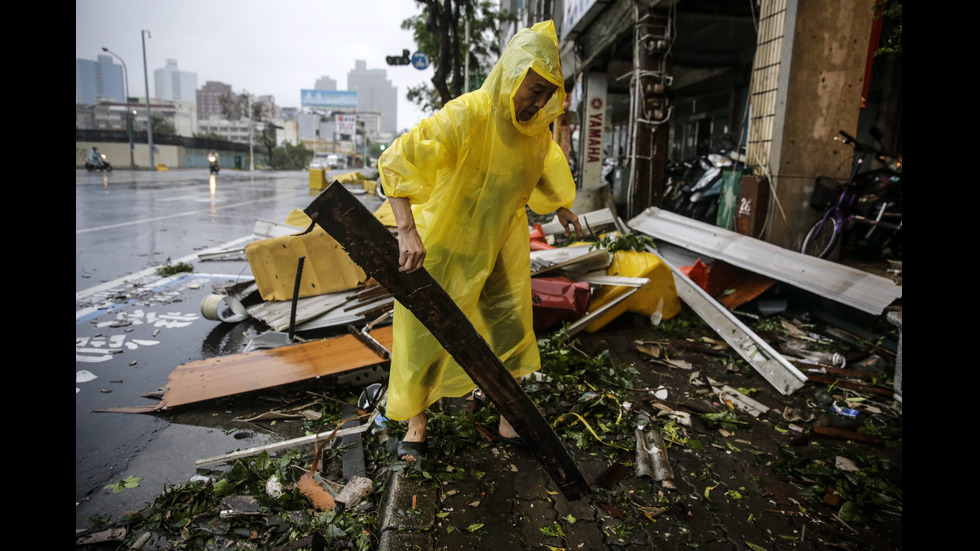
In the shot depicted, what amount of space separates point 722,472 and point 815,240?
385 cm

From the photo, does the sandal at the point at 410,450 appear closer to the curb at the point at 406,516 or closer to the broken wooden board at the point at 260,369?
the curb at the point at 406,516

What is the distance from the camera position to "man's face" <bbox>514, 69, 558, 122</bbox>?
203 cm

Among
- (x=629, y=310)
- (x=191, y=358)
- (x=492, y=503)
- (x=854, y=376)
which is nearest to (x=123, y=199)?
(x=191, y=358)

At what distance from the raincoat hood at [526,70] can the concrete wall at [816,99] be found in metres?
4.24

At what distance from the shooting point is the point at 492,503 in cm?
223

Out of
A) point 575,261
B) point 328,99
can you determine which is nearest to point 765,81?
point 575,261

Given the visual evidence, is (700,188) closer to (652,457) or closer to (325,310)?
(325,310)

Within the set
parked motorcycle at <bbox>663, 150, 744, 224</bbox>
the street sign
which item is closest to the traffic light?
the street sign

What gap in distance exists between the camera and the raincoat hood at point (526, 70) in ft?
6.54

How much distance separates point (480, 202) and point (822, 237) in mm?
4701

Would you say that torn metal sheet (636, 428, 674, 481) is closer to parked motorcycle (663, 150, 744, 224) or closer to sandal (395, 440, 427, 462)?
sandal (395, 440, 427, 462)

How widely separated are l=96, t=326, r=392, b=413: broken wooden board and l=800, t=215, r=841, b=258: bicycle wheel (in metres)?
4.47

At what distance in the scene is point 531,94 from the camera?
205 centimetres

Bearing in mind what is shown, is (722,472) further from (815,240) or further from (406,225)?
(815,240)
